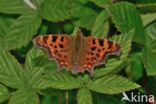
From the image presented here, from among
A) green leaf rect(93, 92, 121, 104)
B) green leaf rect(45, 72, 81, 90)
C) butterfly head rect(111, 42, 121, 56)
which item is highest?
butterfly head rect(111, 42, 121, 56)

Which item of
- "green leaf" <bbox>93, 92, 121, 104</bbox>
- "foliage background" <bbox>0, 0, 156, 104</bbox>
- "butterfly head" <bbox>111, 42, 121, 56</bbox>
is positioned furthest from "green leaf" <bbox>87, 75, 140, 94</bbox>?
"green leaf" <bbox>93, 92, 121, 104</bbox>

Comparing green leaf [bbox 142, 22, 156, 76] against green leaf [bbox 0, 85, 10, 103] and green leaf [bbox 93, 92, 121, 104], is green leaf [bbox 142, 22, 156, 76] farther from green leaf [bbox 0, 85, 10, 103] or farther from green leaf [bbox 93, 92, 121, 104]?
green leaf [bbox 0, 85, 10, 103]

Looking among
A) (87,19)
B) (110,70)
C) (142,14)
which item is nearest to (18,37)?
(87,19)

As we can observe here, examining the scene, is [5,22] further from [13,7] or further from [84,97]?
[84,97]

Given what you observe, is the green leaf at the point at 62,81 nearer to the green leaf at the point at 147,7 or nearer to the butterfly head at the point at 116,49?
the butterfly head at the point at 116,49

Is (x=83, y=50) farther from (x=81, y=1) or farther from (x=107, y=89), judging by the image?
(x=81, y=1)
